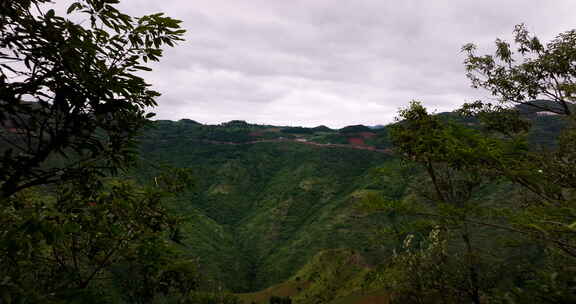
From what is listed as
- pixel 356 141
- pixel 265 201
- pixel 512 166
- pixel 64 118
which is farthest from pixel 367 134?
pixel 64 118

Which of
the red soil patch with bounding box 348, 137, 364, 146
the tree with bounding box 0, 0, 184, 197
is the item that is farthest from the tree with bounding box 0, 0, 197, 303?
the red soil patch with bounding box 348, 137, 364, 146

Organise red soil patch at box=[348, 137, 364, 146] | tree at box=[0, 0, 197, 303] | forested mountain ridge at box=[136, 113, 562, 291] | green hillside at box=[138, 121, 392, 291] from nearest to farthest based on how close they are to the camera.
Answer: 1. tree at box=[0, 0, 197, 303]
2. forested mountain ridge at box=[136, 113, 562, 291]
3. green hillside at box=[138, 121, 392, 291]
4. red soil patch at box=[348, 137, 364, 146]

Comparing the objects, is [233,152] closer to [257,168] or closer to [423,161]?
[257,168]

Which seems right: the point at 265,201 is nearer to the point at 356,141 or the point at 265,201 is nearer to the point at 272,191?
the point at 272,191

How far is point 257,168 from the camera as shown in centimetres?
9938

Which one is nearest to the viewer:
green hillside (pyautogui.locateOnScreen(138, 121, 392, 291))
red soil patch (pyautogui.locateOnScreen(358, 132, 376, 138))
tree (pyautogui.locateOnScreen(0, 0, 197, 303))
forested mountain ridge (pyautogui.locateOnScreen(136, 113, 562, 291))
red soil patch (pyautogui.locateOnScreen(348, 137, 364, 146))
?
tree (pyautogui.locateOnScreen(0, 0, 197, 303))

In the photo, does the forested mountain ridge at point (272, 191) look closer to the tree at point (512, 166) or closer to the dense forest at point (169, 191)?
the dense forest at point (169, 191)

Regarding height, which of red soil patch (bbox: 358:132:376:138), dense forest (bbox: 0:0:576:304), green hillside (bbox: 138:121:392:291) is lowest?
green hillside (bbox: 138:121:392:291)

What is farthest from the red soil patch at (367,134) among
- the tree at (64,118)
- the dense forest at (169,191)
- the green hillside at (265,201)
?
the tree at (64,118)

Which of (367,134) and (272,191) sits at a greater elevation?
(367,134)

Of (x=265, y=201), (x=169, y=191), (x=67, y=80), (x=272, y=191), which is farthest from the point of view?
(x=272, y=191)

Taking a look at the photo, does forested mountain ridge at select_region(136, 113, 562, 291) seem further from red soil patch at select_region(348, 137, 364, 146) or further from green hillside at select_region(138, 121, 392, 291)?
red soil patch at select_region(348, 137, 364, 146)

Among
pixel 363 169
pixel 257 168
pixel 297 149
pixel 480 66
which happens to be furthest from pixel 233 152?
pixel 480 66

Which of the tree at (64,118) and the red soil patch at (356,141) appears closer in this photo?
the tree at (64,118)
